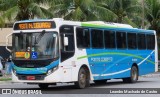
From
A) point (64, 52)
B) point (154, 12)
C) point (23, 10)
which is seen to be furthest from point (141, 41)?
point (154, 12)

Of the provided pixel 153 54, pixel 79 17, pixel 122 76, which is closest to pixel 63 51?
pixel 122 76

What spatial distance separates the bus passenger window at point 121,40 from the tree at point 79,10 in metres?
14.0

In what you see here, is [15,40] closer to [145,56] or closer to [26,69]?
[26,69]

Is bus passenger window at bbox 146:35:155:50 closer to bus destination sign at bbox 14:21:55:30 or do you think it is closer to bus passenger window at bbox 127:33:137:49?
bus passenger window at bbox 127:33:137:49

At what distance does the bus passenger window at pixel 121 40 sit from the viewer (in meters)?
25.0

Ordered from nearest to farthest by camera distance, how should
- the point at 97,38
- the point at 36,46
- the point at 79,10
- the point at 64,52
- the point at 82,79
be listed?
the point at 36,46 < the point at 64,52 < the point at 82,79 < the point at 97,38 < the point at 79,10

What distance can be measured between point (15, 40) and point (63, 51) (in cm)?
215

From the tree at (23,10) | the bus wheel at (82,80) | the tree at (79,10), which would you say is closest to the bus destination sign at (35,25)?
the bus wheel at (82,80)

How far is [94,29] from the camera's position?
2294 cm

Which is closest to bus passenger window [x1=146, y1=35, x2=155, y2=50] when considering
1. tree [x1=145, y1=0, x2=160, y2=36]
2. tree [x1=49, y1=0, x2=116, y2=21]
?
tree [x1=49, y1=0, x2=116, y2=21]

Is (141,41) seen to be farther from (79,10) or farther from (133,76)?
(79,10)

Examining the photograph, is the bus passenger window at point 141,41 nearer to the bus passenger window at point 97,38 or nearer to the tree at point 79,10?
the bus passenger window at point 97,38

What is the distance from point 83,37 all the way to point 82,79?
1856 mm

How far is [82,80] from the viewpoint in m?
21.6
